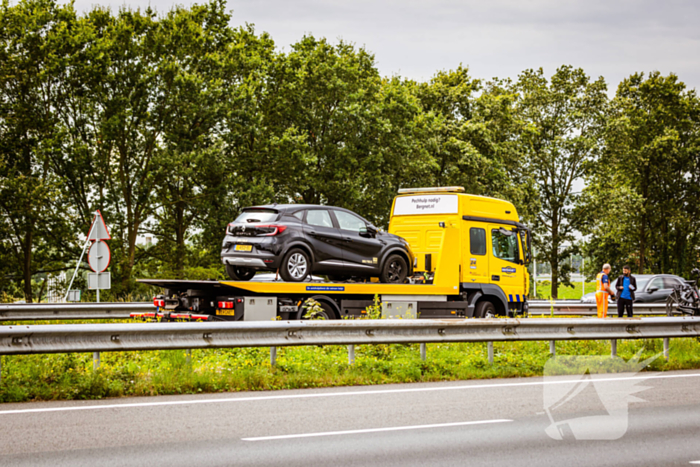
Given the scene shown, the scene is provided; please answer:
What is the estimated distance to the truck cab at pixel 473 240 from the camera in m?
16.0

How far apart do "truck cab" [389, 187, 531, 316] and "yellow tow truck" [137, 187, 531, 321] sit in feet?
0.07

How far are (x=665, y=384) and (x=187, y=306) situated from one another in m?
7.44

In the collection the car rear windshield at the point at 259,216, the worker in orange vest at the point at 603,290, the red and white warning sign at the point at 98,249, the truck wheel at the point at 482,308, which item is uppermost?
the car rear windshield at the point at 259,216

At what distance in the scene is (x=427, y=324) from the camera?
10641mm

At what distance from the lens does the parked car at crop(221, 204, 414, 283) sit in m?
12.9

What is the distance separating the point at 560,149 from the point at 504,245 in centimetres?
2961

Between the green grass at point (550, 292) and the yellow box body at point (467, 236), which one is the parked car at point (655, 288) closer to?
the green grass at point (550, 292)

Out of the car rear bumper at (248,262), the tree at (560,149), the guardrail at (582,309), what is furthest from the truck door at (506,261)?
the tree at (560,149)

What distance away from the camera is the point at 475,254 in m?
16.3

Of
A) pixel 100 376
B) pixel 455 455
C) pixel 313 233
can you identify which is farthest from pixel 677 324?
pixel 100 376

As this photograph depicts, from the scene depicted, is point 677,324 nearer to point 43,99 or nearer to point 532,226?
point 43,99

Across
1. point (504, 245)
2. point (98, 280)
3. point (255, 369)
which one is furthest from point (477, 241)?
point (98, 280)

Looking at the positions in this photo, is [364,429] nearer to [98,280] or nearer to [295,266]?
[295,266]

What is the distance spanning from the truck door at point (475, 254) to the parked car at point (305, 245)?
1.95 m
